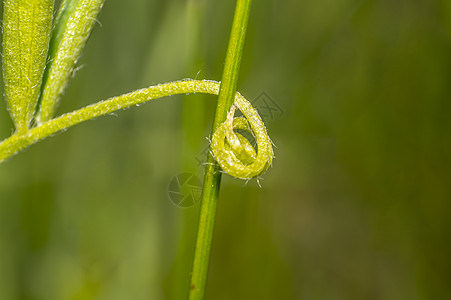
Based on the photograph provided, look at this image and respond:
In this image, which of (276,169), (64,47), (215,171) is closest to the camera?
(215,171)

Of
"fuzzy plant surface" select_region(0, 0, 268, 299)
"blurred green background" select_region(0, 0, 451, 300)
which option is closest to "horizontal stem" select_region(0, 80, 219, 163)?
"fuzzy plant surface" select_region(0, 0, 268, 299)

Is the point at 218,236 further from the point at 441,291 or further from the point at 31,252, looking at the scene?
the point at 441,291

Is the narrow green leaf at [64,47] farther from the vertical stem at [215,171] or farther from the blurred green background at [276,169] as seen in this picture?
the blurred green background at [276,169]

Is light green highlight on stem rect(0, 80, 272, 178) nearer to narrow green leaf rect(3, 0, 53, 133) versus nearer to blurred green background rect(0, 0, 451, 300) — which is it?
narrow green leaf rect(3, 0, 53, 133)

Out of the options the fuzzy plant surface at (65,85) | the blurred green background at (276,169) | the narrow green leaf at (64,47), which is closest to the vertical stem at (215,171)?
the fuzzy plant surface at (65,85)

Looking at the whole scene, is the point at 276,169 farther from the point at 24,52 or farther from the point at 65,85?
the point at 24,52

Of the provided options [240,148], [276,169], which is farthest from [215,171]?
[276,169]

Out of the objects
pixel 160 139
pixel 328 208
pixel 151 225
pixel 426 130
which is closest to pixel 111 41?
pixel 160 139
